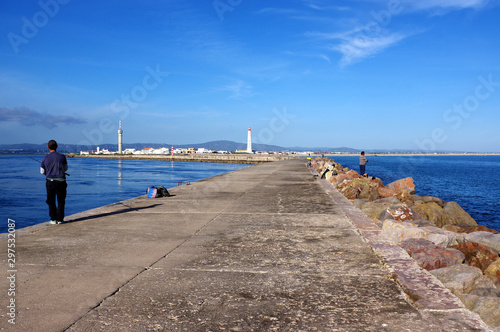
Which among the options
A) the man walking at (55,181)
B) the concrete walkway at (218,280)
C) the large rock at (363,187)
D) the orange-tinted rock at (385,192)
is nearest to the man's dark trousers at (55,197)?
the man walking at (55,181)

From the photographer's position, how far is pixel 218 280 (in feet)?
11.4

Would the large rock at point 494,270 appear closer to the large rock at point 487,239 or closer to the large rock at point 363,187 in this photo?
the large rock at point 487,239

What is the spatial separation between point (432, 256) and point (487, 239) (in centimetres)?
244

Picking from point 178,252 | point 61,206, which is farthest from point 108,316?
point 61,206

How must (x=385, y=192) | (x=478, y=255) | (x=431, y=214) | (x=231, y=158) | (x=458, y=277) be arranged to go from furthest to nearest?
(x=231, y=158) < (x=385, y=192) < (x=431, y=214) < (x=478, y=255) < (x=458, y=277)

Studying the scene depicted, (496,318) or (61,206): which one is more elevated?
(61,206)

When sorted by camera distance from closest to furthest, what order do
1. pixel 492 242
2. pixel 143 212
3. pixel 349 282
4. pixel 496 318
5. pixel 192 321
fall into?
pixel 192 321
pixel 496 318
pixel 349 282
pixel 492 242
pixel 143 212

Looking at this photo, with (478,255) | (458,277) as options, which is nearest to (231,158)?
(478,255)

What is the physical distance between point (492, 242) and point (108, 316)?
596 centimetres

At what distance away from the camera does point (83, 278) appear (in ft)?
11.5

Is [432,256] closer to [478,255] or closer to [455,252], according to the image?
[455,252]

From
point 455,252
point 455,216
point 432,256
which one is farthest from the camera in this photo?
point 455,216

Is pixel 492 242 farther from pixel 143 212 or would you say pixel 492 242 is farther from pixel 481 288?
pixel 143 212

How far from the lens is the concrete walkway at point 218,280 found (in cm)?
264
